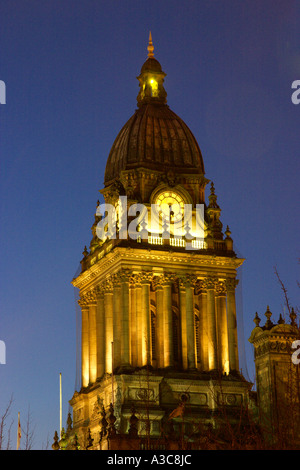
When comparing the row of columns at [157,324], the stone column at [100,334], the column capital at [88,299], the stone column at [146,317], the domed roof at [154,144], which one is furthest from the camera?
the domed roof at [154,144]

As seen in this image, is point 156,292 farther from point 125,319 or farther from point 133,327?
point 125,319

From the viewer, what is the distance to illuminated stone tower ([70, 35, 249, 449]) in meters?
107

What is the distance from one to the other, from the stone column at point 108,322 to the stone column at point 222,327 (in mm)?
10295

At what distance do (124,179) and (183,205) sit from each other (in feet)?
20.6

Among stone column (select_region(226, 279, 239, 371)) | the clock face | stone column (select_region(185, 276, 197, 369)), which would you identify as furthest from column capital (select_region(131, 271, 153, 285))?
stone column (select_region(226, 279, 239, 371))

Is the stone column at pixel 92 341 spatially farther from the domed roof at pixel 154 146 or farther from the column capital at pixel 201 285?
the domed roof at pixel 154 146

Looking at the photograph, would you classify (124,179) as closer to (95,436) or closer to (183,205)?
(183,205)

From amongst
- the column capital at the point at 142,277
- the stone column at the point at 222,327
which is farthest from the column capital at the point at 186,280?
the column capital at the point at 142,277

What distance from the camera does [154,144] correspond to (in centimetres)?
11750

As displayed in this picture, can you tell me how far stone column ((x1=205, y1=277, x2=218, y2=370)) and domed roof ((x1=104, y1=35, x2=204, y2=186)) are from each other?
1214 cm

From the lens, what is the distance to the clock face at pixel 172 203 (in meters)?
115

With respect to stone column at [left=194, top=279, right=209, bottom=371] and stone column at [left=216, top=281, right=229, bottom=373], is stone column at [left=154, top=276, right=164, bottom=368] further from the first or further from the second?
stone column at [left=216, top=281, right=229, bottom=373]

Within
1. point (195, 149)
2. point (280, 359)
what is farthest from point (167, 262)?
point (280, 359)
